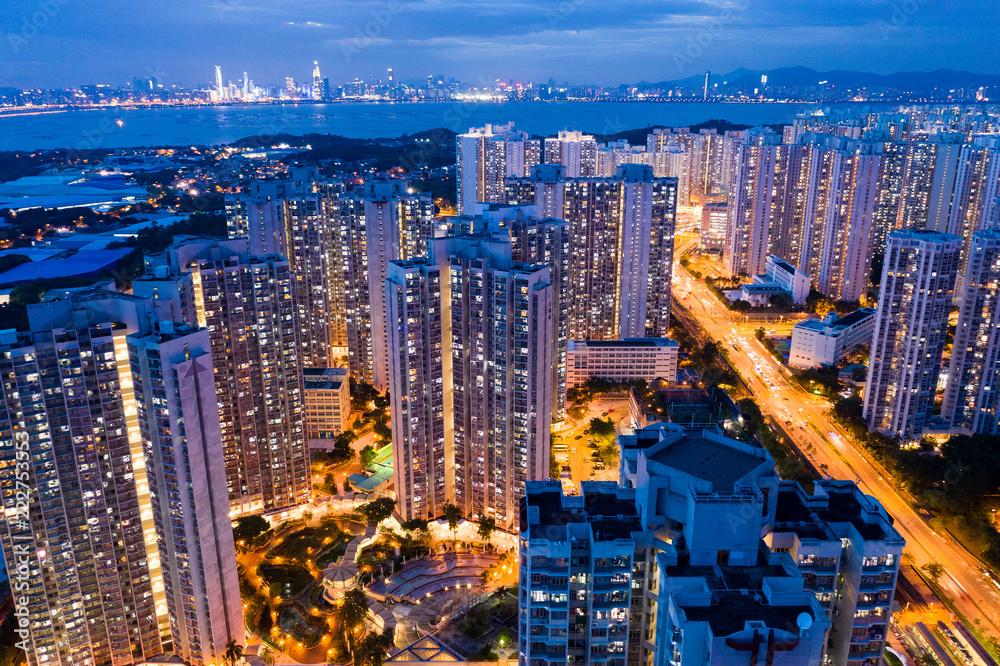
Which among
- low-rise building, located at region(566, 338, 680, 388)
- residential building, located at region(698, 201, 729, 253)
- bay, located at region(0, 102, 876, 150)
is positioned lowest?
low-rise building, located at region(566, 338, 680, 388)

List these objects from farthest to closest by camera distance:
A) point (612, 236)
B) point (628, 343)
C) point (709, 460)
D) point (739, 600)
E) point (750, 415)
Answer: point (612, 236)
point (628, 343)
point (750, 415)
point (709, 460)
point (739, 600)

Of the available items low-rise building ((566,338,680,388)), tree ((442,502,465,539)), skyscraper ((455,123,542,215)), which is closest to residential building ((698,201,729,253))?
skyscraper ((455,123,542,215))

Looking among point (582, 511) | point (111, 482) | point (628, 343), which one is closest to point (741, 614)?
point (582, 511)

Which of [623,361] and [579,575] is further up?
[579,575]

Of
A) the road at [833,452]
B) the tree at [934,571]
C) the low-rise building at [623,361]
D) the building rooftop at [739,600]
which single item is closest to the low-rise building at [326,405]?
the low-rise building at [623,361]

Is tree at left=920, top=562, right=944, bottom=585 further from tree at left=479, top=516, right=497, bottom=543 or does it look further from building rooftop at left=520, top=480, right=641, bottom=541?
building rooftop at left=520, top=480, right=641, bottom=541

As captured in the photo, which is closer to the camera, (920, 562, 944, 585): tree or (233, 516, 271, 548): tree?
(920, 562, 944, 585): tree

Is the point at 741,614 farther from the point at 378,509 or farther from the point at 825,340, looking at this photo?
the point at 825,340
